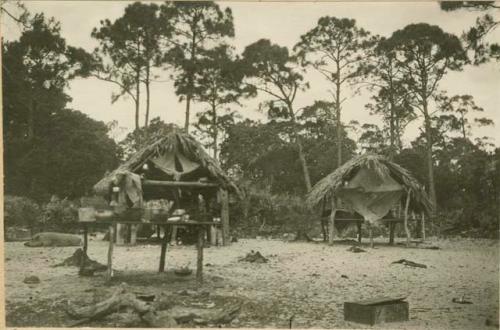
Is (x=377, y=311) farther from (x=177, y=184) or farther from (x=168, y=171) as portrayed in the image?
(x=168, y=171)

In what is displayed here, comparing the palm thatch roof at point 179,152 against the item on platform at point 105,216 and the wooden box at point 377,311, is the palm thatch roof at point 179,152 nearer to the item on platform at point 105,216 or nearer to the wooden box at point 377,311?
the item on platform at point 105,216

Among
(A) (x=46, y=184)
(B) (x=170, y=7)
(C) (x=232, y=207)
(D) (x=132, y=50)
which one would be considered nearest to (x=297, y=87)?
(C) (x=232, y=207)

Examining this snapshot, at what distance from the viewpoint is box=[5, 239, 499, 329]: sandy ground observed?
23.0 feet

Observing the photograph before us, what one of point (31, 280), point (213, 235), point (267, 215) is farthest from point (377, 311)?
point (267, 215)

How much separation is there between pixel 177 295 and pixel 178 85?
11967mm

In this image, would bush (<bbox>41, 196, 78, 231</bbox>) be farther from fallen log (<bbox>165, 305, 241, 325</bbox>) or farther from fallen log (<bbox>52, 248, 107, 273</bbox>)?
fallen log (<bbox>165, 305, 241, 325</bbox>)

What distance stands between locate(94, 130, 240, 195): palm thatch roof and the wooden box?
354 centimetres

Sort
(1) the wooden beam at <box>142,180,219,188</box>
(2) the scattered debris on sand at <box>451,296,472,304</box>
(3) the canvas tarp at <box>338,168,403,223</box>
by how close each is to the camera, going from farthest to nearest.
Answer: (3) the canvas tarp at <box>338,168,403,223</box> < (1) the wooden beam at <box>142,180,219,188</box> < (2) the scattered debris on sand at <box>451,296,472,304</box>

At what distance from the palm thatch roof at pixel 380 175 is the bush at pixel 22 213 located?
896 cm

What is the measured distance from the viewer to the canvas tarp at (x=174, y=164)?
30.9 ft

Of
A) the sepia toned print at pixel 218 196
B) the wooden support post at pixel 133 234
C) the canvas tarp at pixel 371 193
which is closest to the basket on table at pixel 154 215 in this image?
the sepia toned print at pixel 218 196

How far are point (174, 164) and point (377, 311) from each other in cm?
453

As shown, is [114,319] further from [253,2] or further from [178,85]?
[178,85]

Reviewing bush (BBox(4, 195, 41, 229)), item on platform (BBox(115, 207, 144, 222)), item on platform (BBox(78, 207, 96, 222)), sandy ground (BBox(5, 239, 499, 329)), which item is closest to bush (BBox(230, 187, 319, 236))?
sandy ground (BBox(5, 239, 499, 329))
